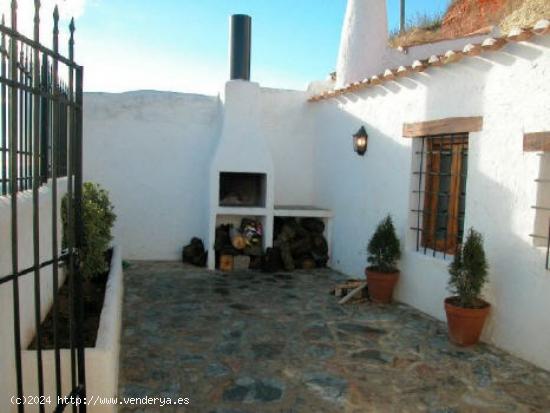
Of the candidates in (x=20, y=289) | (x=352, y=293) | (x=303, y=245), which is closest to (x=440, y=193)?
(x=352, y=293)

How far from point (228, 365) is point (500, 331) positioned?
9.58ft

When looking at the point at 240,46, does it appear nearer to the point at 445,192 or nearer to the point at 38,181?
the point at 445,192

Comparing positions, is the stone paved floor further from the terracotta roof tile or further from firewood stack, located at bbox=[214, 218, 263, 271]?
the terracotta roof tile

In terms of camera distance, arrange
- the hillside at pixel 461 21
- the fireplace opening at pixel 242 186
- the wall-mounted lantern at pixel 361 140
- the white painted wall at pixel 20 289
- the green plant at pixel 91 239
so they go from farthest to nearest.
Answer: the hillside at pixel 461 21 → the fireplace opening at pixel 242 186 → the wall-mounted lantern at pixel 361 140 → the green plant at pixel 91 239 → the white painted wall at pixel 20 289

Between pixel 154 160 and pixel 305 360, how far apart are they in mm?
6216

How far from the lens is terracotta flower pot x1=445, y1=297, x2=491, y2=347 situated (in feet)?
17.0

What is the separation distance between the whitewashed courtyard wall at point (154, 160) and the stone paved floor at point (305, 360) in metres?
2.89

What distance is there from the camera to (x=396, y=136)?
7270 mm

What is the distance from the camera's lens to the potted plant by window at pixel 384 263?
685 cm

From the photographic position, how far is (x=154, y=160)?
9914mm

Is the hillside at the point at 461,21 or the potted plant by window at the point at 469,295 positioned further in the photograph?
the hillside at the point at 461,21

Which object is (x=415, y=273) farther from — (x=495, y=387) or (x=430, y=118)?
(x=495, y=387)

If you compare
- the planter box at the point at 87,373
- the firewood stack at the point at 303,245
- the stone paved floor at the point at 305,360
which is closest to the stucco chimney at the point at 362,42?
the firewood stack at the point at 303,245

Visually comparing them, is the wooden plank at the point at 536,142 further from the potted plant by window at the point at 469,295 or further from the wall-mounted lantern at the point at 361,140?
the wall-mounted lantern at the point at 361,140
